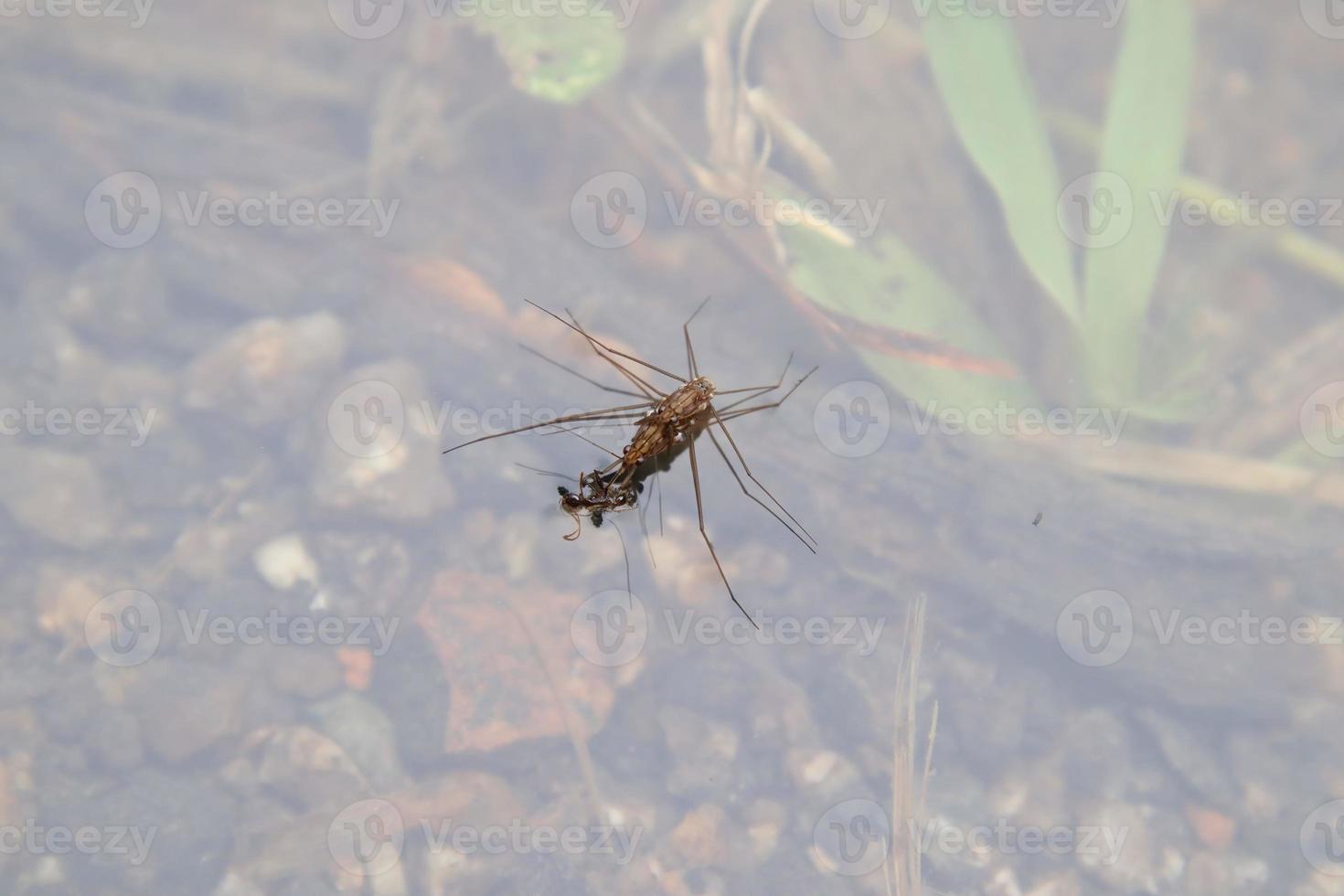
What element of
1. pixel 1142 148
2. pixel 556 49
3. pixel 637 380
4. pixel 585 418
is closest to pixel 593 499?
pixel 585 418

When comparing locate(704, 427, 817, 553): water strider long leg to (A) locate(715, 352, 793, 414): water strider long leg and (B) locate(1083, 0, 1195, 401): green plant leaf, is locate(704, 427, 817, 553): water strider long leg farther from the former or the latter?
(B) locate(1083, 0, 1195, 401): green plant leaf

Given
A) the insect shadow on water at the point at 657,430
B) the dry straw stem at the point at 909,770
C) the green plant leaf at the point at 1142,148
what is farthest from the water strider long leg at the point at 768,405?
the green plant leaf at the point at 1142,148

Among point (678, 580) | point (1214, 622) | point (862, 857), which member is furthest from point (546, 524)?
point (1214, 622)

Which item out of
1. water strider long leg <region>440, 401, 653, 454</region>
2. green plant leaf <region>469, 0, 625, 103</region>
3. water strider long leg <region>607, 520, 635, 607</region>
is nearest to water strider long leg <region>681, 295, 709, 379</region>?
water strider long leg <region>440, 401, 653, 454</region>

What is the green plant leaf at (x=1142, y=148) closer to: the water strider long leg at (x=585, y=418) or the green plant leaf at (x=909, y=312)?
the green plant leaf at (x=909, y=312)

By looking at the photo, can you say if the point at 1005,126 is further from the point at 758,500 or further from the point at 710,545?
the point at 710,545
